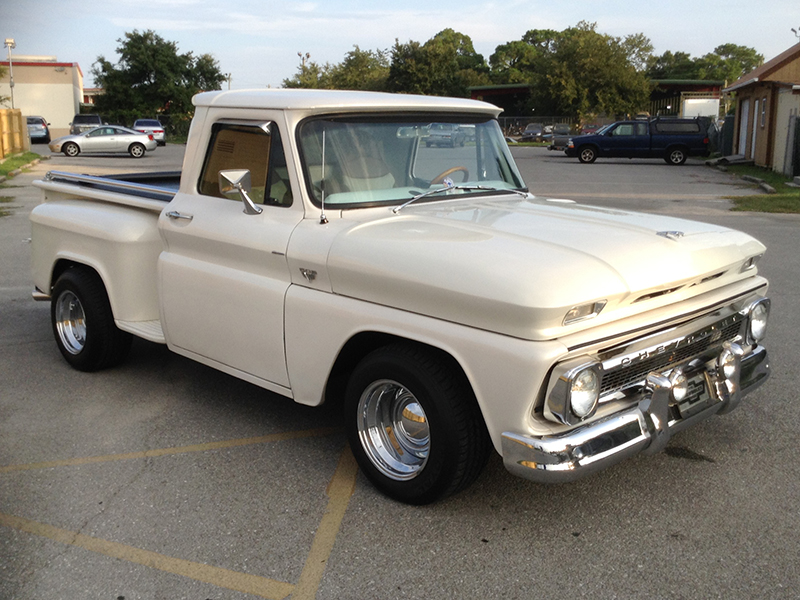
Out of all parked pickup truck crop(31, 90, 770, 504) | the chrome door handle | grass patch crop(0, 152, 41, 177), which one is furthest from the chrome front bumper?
grass patch crop(0, 152, 41, 177)

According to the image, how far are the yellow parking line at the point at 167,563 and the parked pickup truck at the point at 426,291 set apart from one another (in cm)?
81

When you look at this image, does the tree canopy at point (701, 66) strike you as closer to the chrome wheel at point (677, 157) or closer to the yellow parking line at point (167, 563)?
the chrome wheel at point (677, 157)

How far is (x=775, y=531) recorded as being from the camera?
3.46m

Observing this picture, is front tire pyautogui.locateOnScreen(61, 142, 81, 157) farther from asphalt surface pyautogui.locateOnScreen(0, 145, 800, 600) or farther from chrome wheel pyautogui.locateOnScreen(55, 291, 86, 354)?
asphalt surface pyautogui.locateOnScreen(0, 145, 800, 600)

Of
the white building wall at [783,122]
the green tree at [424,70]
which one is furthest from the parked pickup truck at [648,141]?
the green tree at [424,70]

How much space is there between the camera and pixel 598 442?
3150 mm

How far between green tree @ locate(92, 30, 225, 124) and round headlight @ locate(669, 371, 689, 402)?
59.9 meters

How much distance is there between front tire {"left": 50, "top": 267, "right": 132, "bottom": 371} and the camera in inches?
208

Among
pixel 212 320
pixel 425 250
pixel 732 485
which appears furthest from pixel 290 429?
pixel 732 485

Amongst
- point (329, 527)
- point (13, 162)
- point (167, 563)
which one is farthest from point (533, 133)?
point (167, 563)

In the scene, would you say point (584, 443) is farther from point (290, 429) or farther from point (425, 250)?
point (290, 429)

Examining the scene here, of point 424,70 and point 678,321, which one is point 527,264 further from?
point 424,70

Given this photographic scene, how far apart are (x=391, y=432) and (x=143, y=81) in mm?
63593

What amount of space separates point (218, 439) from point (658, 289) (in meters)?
2.56
